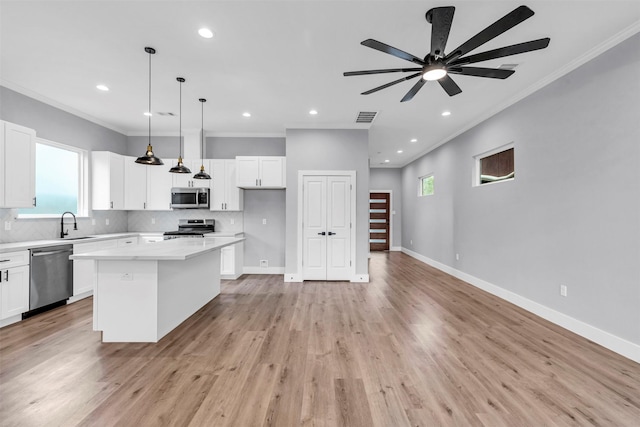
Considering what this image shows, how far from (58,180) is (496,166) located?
285 inches

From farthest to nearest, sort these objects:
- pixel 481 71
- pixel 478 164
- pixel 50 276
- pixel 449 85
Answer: pixel 478 164 → pixel 50 276 → pixel 449 85 → pixel 481 71

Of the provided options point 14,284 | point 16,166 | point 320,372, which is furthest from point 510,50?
point 14,284

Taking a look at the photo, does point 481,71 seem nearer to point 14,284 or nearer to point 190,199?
point 190,199

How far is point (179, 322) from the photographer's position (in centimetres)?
321

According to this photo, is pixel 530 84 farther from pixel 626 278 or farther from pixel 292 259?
pixel 292 259

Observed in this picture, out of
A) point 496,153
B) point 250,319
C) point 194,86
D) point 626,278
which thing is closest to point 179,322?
point 250,319

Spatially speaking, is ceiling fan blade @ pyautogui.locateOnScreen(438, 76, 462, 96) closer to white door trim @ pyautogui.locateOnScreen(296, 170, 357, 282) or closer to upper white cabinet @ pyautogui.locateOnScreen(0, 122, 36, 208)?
white door trim @ pyautogui.locateOnScreen(296, 170, 357, 282)

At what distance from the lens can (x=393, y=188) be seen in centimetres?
980

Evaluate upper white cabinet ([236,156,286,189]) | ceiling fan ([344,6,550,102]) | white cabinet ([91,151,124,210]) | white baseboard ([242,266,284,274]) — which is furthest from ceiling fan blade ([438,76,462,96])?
white cabinet ([91,151,124,210])

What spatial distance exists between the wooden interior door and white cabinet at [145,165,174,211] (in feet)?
21.5

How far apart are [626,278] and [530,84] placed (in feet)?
8.36

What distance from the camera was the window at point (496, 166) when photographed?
167 inches

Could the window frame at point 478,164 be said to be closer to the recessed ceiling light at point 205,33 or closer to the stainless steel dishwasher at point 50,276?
the recessed ceiling light at point 205,33

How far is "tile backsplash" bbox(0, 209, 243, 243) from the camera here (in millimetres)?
3713
